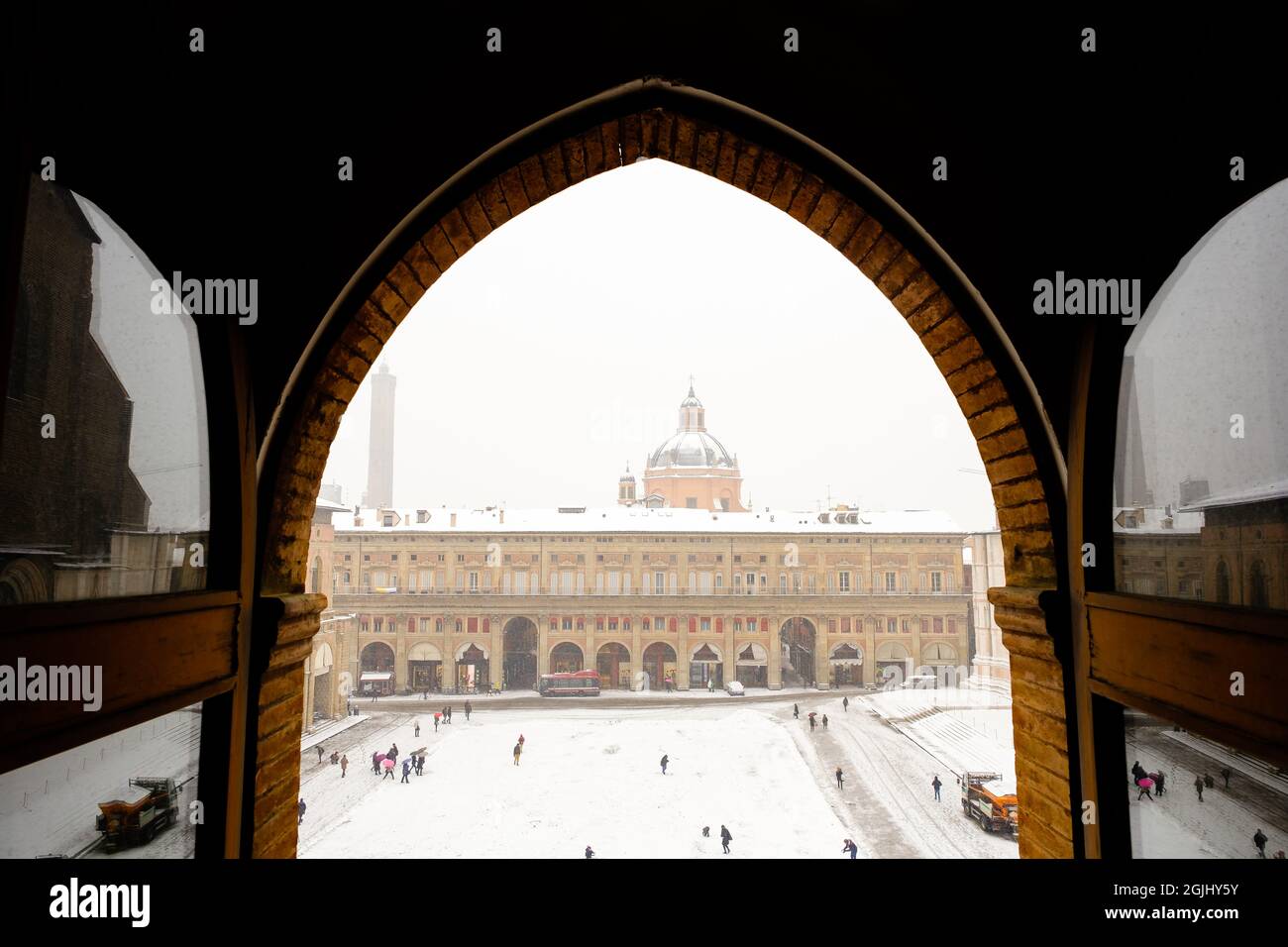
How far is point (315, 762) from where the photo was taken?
63.0 feet

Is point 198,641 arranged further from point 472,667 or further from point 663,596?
point 472,667

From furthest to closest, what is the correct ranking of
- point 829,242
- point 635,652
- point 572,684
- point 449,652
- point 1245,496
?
point 635,652 → point 449,652 → point 572,684 → point 829,242 → point 1245,496

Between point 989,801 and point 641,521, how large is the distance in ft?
81.6

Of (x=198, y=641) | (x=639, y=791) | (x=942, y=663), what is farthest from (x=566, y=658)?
(x=198, y=641)

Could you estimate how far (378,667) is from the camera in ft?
119

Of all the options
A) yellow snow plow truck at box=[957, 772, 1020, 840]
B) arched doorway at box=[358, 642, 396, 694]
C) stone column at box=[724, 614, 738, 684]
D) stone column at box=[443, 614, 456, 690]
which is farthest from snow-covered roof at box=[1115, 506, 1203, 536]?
stone column at box=[443, 614, 456, 690]

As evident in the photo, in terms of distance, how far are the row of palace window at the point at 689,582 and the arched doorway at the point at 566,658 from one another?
9.29 ft

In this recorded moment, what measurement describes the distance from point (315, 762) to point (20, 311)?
67.0ft

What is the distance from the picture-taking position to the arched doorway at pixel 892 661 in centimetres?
3594
